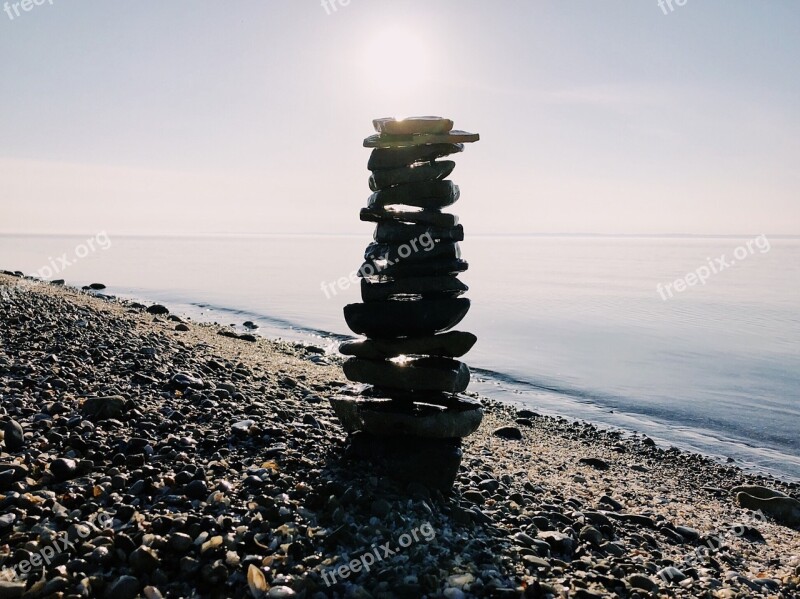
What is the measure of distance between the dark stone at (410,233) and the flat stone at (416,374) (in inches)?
73.1

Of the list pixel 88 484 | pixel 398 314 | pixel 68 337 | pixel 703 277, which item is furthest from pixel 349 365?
pixel 703 277

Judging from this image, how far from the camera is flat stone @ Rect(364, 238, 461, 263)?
920cm

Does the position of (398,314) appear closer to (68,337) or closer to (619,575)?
(619,575)

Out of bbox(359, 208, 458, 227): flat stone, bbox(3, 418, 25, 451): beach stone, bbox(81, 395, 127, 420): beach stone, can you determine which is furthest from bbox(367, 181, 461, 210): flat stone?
bbox(3, 418, 25, 451): beach stone

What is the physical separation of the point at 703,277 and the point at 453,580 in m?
78.4

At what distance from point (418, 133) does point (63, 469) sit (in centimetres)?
668

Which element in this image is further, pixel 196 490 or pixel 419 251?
pixel 419 251

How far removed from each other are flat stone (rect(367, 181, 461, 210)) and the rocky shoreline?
12.7ft

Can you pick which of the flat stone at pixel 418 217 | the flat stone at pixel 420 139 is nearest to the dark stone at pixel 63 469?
the flat stone at pixel 418 217

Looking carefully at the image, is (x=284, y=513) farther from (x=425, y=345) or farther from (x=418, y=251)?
(x=418, y=251)

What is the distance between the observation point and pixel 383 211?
9.56m
